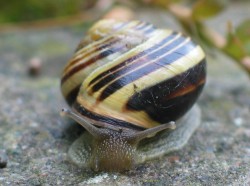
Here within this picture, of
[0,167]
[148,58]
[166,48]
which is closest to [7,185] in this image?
[0,167]

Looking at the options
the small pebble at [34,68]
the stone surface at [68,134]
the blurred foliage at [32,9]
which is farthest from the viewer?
the blurred foliage at [32,9]

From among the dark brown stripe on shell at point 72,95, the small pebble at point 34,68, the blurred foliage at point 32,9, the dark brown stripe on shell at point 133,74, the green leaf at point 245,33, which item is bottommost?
the small pebble at point 34,68

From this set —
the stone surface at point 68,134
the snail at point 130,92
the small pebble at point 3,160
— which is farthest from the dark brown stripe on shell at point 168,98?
the small pebble at point 3,160

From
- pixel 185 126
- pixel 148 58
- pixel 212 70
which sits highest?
pixel 148 58

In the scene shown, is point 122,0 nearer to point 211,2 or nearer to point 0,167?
point 211,2

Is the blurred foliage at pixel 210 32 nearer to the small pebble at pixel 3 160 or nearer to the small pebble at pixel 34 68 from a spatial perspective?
the small pebble at pixel 34 68

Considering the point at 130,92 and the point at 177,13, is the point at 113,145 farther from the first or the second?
the point at 177,13

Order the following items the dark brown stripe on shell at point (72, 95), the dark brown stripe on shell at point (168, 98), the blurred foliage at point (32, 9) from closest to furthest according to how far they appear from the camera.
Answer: the dark brown stripe on shell at point (168, 98) < the dark brown stripe on shell at point (72, 95) < the blurred foliage at point (32, 9)
